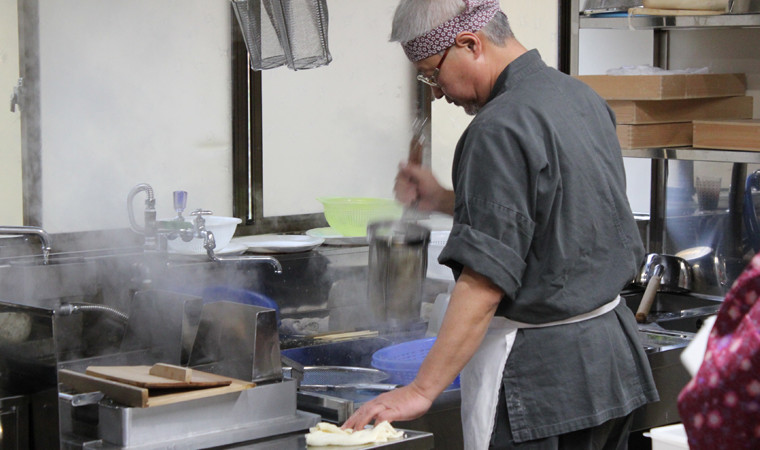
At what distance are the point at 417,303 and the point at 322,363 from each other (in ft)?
1.04

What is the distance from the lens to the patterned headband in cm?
191

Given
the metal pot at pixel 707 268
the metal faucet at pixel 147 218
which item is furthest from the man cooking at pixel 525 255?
the metal pot at pixel 707 268

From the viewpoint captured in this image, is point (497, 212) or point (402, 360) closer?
point (497, 212)

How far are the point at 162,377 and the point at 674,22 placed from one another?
2.48m

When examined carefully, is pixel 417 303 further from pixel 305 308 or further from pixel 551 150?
pixel 551 150

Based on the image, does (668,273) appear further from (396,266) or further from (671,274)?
(396,266)

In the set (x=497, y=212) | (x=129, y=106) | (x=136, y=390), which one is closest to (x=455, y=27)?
(x=497, y=212)

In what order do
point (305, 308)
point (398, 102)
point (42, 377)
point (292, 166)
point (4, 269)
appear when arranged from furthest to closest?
point (398, 102) < point (292, 166) < point (305, 308) < point (4, 269) < point (42, 377)

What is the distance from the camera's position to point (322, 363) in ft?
8.87

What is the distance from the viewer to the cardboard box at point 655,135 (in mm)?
3584

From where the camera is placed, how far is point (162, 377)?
6.26ft

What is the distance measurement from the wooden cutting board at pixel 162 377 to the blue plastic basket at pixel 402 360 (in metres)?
0.61

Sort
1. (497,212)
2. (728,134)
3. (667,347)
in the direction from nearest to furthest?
(497,212)
(667,347)
(728,134)

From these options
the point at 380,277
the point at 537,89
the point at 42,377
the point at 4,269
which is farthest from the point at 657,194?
the point at 42,377
